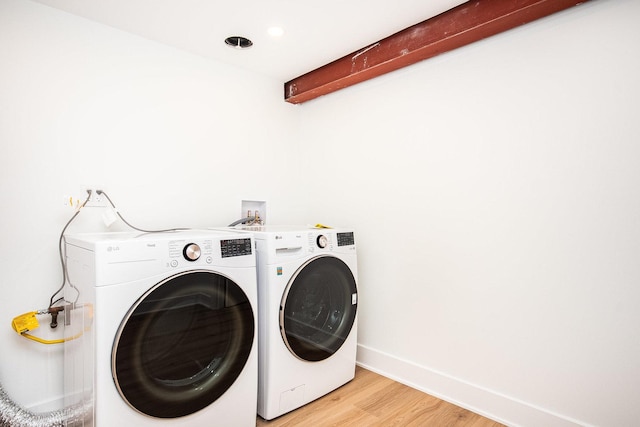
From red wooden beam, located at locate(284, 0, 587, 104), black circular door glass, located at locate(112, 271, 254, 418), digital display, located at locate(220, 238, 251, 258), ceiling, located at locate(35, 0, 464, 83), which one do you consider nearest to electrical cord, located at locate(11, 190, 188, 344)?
black circular door glass, located at locate(112, 271, 254, 418)

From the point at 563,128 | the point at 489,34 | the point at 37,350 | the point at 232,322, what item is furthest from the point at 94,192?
the point at 563,128

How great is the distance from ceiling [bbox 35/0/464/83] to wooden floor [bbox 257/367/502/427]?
204cm

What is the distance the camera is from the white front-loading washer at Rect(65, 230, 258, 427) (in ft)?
4.11

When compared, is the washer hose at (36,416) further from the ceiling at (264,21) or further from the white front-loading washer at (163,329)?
the ceiling at (264,21)

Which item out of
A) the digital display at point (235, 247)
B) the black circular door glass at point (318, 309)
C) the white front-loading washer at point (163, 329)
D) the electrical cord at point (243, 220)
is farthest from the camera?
the electrical cord at point (243, 220)

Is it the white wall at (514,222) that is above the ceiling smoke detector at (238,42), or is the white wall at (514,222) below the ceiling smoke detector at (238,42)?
below

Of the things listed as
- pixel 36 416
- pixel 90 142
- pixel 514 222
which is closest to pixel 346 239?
pixel 514 222

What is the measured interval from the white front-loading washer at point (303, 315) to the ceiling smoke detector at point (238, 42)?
3.72ft

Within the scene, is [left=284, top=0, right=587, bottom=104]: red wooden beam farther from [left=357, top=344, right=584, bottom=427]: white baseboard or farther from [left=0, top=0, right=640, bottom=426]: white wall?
[left=357, top=344, right=584, bottom=427]: white baseboard

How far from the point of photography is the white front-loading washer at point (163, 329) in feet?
4.11

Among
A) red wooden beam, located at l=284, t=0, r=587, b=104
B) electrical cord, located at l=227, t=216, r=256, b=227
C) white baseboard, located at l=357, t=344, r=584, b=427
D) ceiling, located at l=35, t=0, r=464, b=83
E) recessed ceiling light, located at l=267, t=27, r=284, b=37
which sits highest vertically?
ceiling, located at l=35, t=0, r=464, b=83

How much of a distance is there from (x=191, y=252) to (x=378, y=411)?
4.17 feet

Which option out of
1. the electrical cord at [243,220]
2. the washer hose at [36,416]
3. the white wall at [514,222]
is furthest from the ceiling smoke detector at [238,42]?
the washer hose at [36,416]

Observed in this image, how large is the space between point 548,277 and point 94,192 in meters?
2.29
